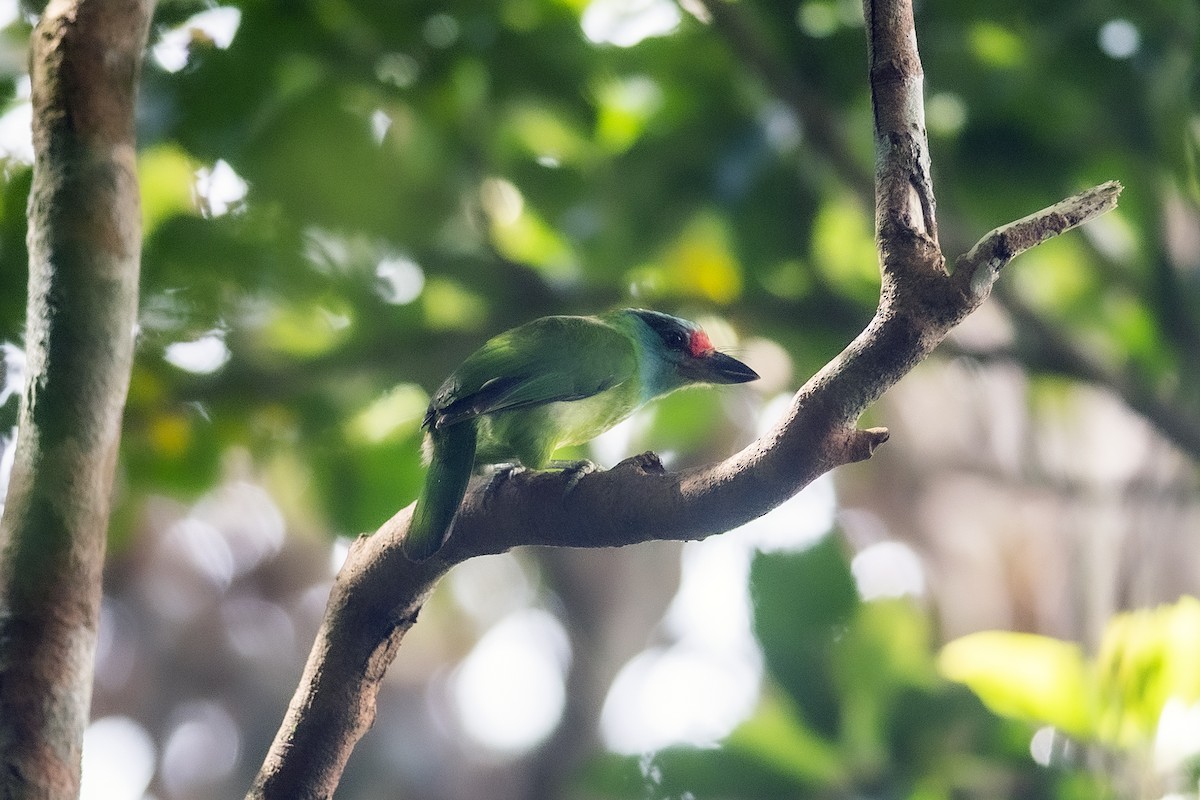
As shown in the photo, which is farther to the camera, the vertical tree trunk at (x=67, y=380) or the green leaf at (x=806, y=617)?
the green leaf at (x=806, y=617)

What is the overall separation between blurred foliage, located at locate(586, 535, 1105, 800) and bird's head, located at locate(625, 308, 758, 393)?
55cm

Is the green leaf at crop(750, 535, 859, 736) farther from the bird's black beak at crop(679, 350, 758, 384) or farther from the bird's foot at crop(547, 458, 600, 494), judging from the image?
the bird's foot at crop(547, 458, 600, 494)

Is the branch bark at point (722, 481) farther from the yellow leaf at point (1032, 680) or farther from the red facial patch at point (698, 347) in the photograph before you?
the yellow leaf at point (1032, 680)

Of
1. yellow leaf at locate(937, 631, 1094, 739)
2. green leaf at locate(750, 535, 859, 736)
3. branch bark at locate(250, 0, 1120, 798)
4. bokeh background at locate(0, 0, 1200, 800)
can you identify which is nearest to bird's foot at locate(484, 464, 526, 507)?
branch bark at locate(250, 0, 1120, 798)

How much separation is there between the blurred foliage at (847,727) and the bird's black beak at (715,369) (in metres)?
0.54

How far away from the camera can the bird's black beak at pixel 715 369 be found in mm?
1559

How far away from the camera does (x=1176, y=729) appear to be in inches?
83.7

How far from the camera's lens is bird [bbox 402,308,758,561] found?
1.24 metres

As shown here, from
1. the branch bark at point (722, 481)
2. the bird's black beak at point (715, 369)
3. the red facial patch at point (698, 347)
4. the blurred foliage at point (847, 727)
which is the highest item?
the red facial patch at point (698, 347)

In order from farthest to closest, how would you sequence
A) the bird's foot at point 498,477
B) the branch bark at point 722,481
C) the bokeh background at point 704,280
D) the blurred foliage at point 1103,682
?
1. the blurred foliage at point 1103,682
2. the bokeh background at point 704,280
3. the bird's foot at point 498,477
4. the branch bark at point 722,481

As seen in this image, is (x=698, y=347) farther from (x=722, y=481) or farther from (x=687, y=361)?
(x=722, y=481)

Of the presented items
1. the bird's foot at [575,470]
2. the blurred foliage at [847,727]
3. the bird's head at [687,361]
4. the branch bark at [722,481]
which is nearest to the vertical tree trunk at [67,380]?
the branch bark at [722,481]

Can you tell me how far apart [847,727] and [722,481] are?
4.46 feet

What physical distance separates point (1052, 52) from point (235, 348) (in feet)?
5.58
